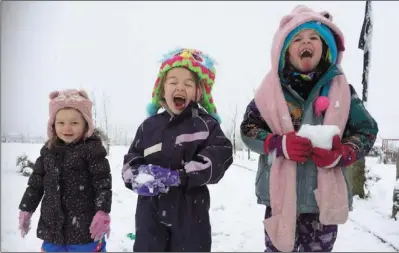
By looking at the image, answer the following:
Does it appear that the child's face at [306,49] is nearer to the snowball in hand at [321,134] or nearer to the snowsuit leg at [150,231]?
the snowball in hand at [321,134]

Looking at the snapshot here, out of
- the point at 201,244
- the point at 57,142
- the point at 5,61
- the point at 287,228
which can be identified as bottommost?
the point at 201,244

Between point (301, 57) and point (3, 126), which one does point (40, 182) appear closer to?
point (3, 126)

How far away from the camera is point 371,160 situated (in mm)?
5543

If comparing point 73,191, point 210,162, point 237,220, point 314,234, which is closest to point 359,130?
point 314,234

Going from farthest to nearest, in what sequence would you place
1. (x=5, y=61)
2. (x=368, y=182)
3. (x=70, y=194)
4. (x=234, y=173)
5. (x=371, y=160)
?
1. (x=234, y=173)
2. (x=371, y=160)
3. (x=368, y=182)
4. (x=5, y=61)
5. (x=70, y=194)

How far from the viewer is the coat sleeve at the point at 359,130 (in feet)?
7.23

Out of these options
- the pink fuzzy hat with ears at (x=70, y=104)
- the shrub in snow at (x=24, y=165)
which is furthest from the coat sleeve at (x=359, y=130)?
the shrub in snow at (x=24, y=165)

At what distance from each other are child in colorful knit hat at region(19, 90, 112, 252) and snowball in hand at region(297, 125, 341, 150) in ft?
4.20

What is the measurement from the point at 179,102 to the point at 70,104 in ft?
2.32

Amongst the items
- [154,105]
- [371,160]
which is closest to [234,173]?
[371,160]

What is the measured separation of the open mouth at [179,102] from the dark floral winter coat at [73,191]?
0.59 m

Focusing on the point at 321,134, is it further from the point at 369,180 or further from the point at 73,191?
the point at 369,180

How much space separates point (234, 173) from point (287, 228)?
4.99 metres

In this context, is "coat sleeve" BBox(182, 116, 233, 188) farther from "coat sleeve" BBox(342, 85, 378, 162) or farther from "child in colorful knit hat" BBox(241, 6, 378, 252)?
"coat sleeve" BBox(342, 85, 378, 162)
